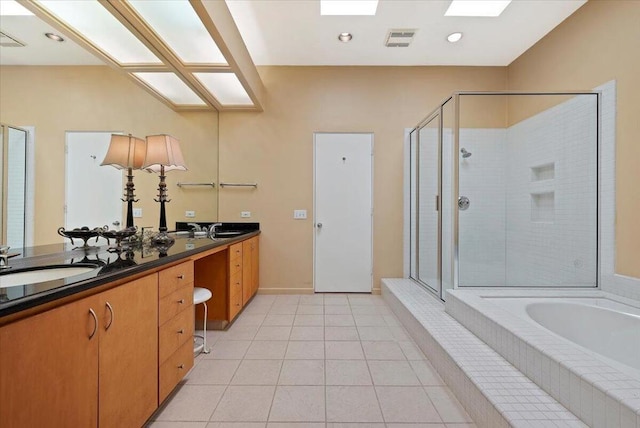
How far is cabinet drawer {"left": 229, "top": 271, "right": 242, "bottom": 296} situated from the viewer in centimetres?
271

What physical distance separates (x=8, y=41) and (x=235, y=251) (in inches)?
78.7

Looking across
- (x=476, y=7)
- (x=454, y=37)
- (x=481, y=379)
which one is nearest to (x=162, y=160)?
(x=481, y=379)

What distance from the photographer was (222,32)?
2205 millimetres

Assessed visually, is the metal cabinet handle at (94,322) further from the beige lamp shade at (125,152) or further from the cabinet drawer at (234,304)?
the cabinet drawer at (234,304)

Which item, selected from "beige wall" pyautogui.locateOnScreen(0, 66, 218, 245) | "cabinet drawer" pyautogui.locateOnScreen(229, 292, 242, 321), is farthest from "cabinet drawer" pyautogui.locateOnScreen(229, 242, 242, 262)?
"beige wall" pyautogui.locateOnScreen(0, 66, 218, 245)

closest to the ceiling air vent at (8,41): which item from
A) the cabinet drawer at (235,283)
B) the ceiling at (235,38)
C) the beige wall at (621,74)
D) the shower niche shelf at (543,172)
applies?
the ceiling at (235,38)

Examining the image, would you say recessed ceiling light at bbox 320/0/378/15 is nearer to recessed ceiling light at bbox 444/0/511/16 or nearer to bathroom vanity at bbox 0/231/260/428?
recessed ceiling light at bbox 444/0/511/16

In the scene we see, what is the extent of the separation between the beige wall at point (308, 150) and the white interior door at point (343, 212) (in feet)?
0.32

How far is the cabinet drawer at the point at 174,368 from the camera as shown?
4.85 ft

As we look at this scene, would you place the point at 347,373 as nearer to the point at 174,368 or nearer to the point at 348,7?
the point at 174,368

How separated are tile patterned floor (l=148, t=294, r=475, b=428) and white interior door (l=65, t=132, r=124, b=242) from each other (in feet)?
3.80

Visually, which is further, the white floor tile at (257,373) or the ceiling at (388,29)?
the ceiling at (388,29)

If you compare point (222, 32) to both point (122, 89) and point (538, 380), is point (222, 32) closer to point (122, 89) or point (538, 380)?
point (122, 89)

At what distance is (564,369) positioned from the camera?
126 centimetres
